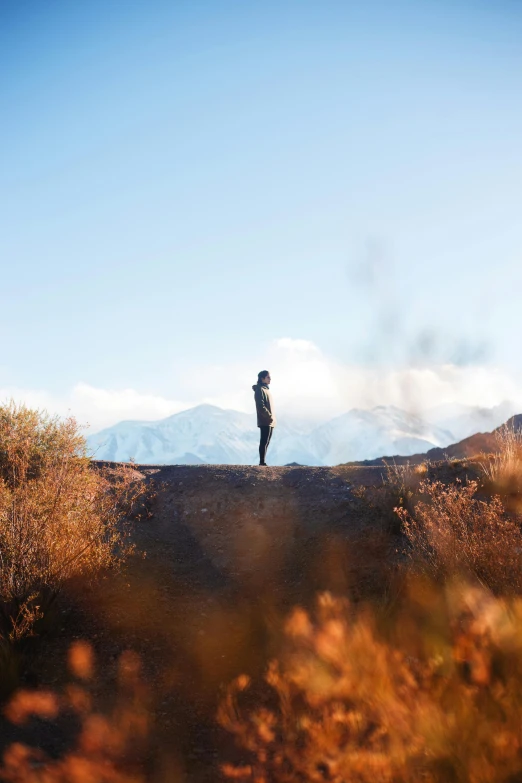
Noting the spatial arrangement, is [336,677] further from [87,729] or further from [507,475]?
[507,475]

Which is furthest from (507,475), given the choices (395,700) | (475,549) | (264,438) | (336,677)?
(264,438)

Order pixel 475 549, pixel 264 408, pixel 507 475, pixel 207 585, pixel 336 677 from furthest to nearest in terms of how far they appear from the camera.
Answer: pixel 264 408 → pixel 507 475 → pixel 207 585 → pixel 475 549 → pixel 336 677

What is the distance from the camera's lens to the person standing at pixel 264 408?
12906mm

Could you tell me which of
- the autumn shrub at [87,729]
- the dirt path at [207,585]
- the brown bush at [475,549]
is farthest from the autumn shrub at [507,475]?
the autumn shrub at [87,729]

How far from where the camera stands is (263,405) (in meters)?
12.9

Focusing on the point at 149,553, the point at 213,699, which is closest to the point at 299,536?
the point at 149,553

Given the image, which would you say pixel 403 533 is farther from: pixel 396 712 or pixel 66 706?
pixel 66 706

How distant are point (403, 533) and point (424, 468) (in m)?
2.40

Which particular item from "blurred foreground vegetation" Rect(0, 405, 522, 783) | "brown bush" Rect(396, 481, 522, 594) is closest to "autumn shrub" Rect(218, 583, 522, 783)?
"blurred foreground vegetation" Rect(0, 405, 522, 783)

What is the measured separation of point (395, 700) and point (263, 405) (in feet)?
28.9

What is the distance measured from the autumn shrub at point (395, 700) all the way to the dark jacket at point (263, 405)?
22.8ft

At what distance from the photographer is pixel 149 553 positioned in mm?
8523

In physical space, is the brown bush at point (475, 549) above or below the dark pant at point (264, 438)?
below

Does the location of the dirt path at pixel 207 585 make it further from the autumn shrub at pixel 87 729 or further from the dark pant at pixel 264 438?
the dark pant at pixel 264 438
